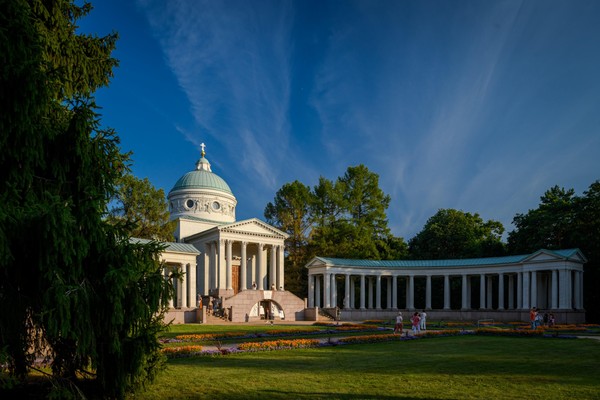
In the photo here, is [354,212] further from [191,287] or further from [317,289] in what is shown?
[191,287]

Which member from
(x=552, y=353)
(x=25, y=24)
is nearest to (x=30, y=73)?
(x=25, y=24)

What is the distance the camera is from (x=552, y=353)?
71.7ft

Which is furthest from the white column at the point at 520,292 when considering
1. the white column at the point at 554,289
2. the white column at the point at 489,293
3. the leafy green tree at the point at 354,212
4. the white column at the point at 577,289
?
the leafy green tree at the point at 354,212

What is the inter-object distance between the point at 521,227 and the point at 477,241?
342 inches

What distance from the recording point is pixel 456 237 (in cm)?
7688

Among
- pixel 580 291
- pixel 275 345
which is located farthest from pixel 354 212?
pixel 275 345

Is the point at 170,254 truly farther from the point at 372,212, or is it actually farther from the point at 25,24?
the point at 25,24

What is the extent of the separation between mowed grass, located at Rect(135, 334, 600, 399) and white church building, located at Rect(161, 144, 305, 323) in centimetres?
3044

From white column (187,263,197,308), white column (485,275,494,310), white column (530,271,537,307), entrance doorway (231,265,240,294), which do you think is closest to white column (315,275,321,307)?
entrance doorway (231,265,240,294)

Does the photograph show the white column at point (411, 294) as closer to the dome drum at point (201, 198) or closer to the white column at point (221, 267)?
the white column at point (221, 267)

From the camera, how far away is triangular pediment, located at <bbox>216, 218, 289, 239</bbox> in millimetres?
63828

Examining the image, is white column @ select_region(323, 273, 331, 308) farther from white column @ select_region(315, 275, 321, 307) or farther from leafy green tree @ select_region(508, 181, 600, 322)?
leafy green tree @ select_region(508, 181, 600, 322)

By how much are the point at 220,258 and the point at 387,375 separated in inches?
1914

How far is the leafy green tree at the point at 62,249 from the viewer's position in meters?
9.51
